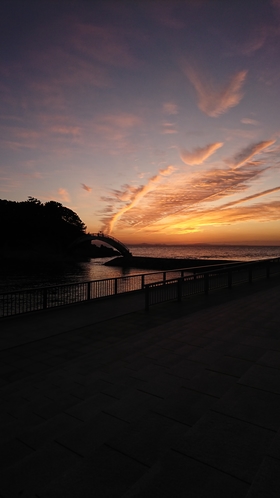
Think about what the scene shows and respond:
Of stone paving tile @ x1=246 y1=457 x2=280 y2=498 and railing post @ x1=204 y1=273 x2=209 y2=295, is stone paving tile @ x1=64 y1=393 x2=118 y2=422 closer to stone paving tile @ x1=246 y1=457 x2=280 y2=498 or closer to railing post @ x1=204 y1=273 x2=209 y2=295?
stone paving tile @ x1=246 y1=457 x2=280 y2=498

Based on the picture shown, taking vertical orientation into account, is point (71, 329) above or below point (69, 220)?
below

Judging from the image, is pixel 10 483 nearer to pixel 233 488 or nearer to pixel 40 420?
pixel 40 420

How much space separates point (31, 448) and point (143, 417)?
1.43 metres

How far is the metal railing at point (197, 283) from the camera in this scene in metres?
12.8

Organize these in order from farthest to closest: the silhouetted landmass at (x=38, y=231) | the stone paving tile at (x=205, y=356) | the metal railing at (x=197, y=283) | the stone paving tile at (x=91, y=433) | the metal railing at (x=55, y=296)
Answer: the silhouetted landmass at (x=38, y=231) → the metal railing at (x=197, y=283) → the metal railing at (x=55, y=296) → the stone paving tile at (x=205, y=356) → the stone paving tile at (x=91, y=433)

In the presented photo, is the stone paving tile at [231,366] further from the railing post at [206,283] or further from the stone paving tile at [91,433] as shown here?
the railing post at [206,283]

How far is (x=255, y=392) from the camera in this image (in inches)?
181

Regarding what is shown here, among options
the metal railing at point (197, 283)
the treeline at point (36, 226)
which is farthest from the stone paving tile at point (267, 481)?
the treeline at point (36, 226)

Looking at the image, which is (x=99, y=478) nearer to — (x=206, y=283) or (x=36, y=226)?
(x=206, y=283)

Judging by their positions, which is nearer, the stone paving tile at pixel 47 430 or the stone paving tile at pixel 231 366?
the stone paving tile at pixel 47 430

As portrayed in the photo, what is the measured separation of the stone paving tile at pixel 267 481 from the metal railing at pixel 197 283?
8686 millimetres

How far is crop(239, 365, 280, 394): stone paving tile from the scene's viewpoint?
187 inches

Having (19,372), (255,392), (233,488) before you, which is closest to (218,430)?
(233,488)

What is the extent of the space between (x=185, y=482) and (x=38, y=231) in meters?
136
